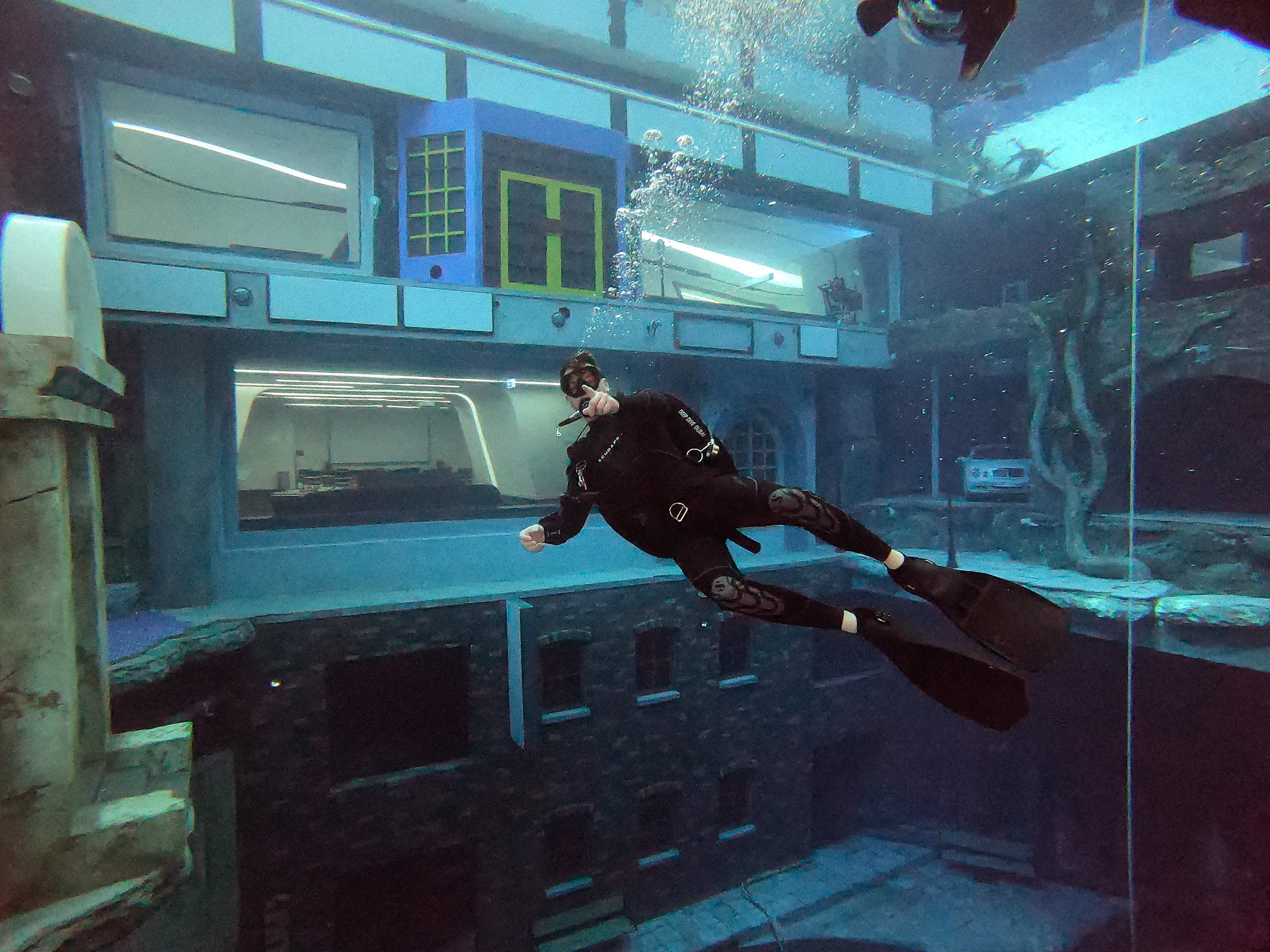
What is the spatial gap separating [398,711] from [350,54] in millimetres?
8900

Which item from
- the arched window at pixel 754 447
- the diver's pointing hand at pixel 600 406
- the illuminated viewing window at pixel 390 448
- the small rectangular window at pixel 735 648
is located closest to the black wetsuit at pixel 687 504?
the diver's pointing hand at pixel 600 406

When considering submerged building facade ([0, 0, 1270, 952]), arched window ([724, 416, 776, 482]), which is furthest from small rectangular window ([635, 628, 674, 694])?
arched window ([724, 416, 776, 482])

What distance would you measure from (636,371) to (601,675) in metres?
5.28

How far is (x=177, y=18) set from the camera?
660 cm

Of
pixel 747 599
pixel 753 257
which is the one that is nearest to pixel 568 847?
pixel 747 599

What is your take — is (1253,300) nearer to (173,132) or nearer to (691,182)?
(691,182)

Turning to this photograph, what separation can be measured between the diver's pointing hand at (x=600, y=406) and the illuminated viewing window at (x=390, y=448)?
662cm

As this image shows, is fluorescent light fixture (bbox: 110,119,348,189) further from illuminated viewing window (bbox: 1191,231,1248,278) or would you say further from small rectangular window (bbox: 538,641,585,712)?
illuminated viewing window (bbox: 1191,231,1248,278)

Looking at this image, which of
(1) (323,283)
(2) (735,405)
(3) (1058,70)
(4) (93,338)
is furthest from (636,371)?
(3) (1058,70)

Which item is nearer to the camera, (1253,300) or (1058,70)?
(1253,300)

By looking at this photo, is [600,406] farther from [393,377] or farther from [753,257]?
[753,257]

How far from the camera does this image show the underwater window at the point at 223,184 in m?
6.91

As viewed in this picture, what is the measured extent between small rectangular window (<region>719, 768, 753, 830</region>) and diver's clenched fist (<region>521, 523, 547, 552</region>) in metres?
8.91

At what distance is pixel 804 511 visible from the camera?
2.93 meters
